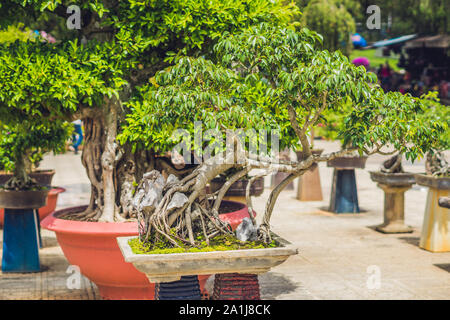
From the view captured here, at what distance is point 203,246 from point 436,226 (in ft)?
15.3

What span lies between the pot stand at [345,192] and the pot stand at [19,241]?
5.34 m

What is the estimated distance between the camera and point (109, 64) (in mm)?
5387

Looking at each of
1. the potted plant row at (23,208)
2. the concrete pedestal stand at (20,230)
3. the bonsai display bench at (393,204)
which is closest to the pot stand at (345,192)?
the bonsai display bench at (393,204)

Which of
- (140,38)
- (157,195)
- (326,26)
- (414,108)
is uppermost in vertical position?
(326,26)

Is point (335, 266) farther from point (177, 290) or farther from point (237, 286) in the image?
point (177, 290)

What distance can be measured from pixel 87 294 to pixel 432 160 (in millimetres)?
4457

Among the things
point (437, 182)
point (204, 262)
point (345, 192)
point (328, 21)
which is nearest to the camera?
point (204, 262)

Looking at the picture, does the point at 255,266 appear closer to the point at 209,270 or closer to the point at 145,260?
the point at 209,270

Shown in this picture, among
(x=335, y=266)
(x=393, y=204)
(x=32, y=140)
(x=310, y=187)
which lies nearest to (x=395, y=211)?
(x=393, y=204)

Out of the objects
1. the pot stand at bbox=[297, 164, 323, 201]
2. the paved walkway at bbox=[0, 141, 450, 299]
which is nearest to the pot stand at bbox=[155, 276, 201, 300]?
the paved walkway at bbox=[0, 141, 450, 299]

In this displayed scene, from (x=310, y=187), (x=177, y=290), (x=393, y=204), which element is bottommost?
(x=310, y=187)

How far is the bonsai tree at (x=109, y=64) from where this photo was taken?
17.0 feet

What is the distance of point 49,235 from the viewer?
913 centimetres

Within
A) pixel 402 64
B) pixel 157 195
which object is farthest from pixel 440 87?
pixel 157 195
